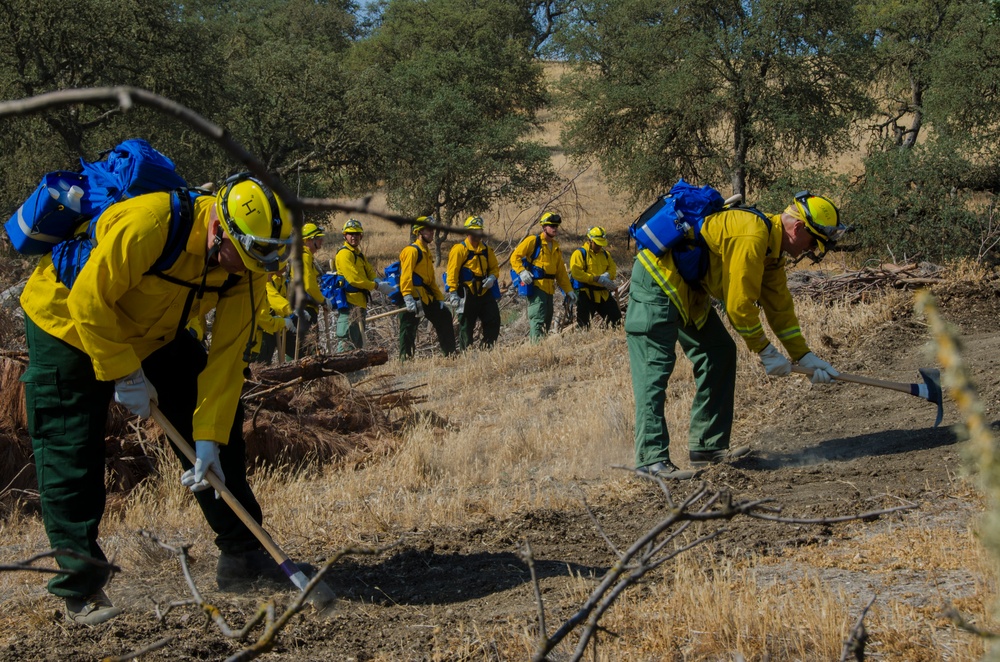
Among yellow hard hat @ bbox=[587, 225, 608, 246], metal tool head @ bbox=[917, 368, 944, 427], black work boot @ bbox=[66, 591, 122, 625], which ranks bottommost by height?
black work boot @ bbox=[66, 591, 122, 625]

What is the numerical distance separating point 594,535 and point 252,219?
2469 mm

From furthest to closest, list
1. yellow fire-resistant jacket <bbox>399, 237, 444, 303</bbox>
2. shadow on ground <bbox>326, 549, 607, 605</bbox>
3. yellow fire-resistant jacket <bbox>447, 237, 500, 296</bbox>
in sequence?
yellow fire-resistant jacket <bbox>447, 237, 500, 296</bbox>
yellow fire-resistant jacket <bbox>399, 237, 444, 303</bbox>
shadow on ground <bbox>326, 549, 607, 605</bbox>

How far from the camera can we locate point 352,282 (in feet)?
41.9

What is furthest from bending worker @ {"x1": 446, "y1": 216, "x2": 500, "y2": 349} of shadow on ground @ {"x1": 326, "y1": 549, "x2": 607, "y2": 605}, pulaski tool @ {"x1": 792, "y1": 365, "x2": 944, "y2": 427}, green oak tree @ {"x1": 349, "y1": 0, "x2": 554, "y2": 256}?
green oak tree @ {"x1": 349, "y1": 0, "x2": 554, "y2": 256}

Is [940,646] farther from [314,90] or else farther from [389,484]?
[314,90]

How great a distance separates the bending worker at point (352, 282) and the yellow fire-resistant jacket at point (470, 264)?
1.13m

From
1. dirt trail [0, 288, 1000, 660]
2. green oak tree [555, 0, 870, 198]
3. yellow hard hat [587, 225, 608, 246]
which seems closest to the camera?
dirt trail [0, 288, 1000, 660]

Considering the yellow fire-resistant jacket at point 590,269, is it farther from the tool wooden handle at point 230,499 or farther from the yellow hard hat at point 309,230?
the tool wooden handle at point 230,499

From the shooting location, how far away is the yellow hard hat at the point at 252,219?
385 centimetres

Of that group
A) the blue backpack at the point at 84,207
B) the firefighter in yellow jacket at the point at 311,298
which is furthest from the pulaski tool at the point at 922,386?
the firefighter in yellow jacket at the point at 311,298

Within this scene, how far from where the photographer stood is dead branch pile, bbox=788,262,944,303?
1100 cm

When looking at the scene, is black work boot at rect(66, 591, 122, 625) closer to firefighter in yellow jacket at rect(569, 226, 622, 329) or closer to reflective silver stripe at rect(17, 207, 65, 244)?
reflective silver stripe at rect(17, 207, 65, 244)

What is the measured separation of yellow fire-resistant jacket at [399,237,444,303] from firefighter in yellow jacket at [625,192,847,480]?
7302mm

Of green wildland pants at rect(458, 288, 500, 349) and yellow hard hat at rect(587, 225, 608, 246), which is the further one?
yellow hard hat at rect(587, 225, 608, 246)
